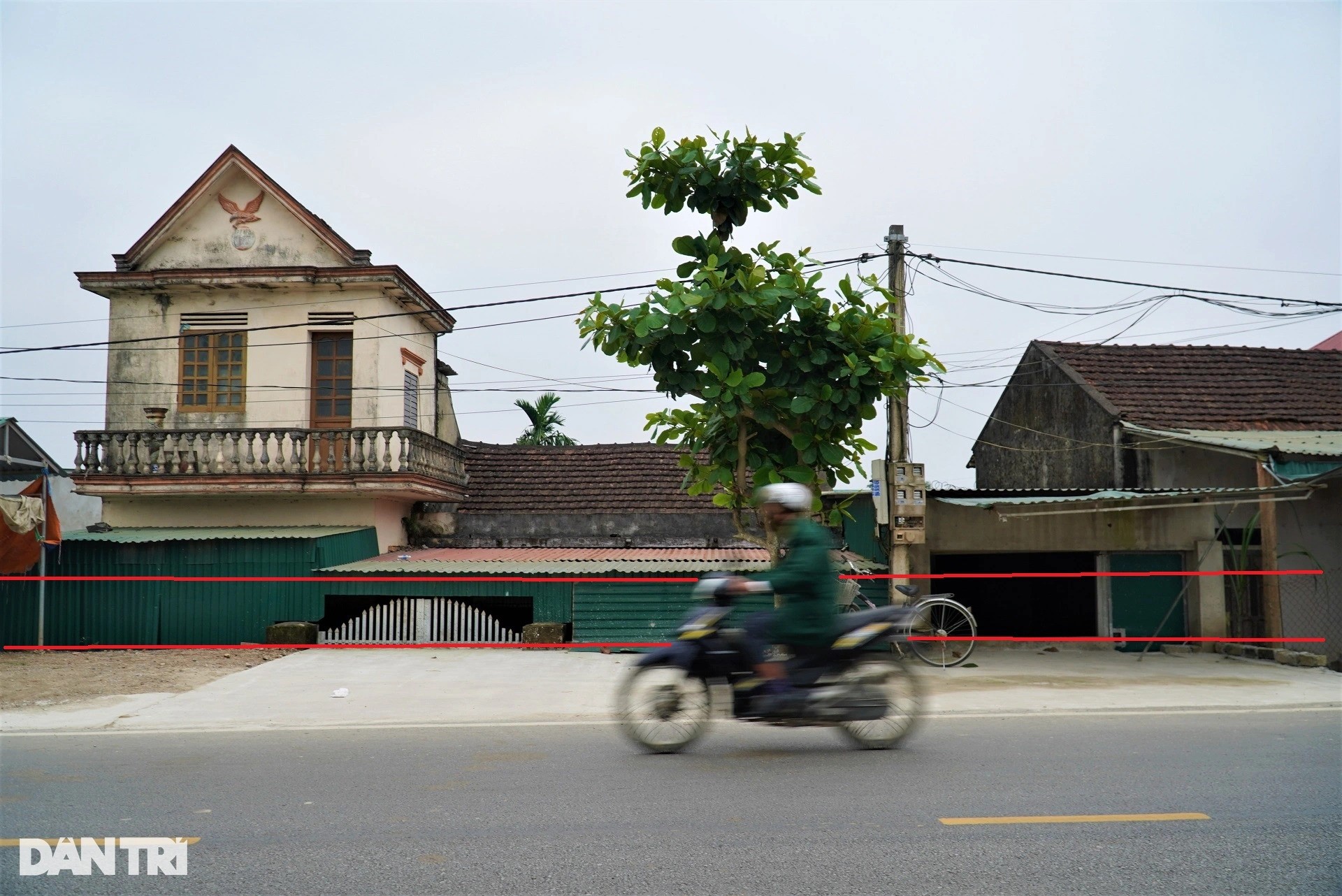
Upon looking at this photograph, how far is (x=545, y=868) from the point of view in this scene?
16.3 feet

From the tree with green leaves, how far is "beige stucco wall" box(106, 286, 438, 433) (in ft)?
27.3

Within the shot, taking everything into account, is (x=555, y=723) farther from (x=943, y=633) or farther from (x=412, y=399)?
(x=412, y=399)

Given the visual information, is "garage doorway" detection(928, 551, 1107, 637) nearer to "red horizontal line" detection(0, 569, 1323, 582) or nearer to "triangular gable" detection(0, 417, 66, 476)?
"red horizontal line" detection(0, 569, 1323, 582)

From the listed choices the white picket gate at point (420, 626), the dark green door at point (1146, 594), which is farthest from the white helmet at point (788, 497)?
the dark green door at point (1146, 594)

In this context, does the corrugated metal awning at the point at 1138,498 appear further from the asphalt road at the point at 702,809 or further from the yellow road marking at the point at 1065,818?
the yellow road marking at the point at 1065,818

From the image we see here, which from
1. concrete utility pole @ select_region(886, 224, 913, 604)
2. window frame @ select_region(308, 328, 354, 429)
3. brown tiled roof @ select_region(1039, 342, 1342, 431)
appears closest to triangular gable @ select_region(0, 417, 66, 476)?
window frame @ select_region(308, 328, 354, 429)

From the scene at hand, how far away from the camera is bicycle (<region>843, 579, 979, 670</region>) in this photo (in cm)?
1374

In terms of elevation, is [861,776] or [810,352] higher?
[810,352]

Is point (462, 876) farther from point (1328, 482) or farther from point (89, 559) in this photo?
point (1328, 482)

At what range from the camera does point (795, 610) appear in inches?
292


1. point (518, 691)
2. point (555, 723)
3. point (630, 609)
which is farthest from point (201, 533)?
point (555, 723)

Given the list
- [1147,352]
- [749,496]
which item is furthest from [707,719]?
[1147,352]

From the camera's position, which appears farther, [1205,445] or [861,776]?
[1205,445]

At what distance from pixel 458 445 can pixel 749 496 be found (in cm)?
1122
